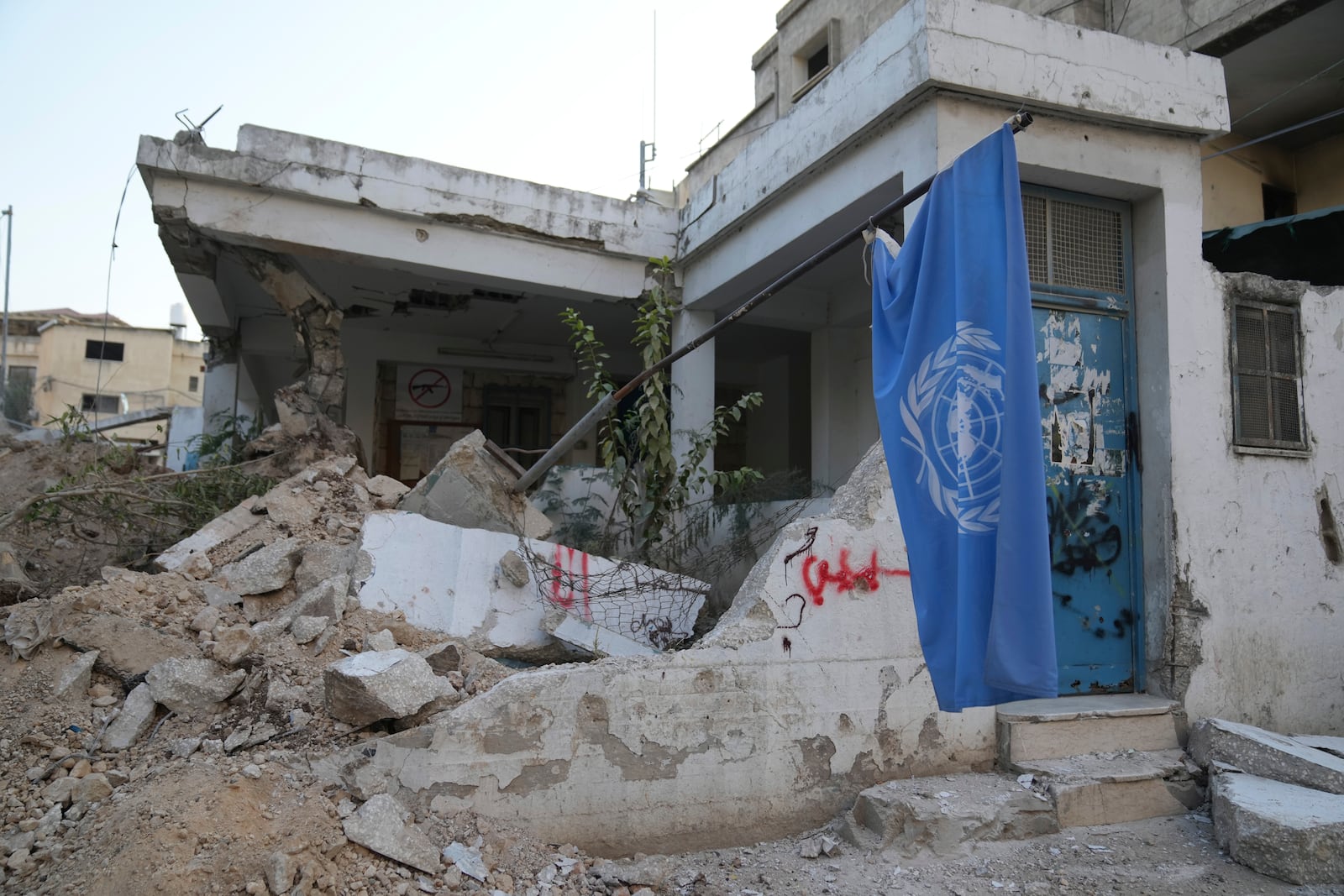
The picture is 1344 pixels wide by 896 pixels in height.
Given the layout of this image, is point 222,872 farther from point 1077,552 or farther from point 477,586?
point 1077,552

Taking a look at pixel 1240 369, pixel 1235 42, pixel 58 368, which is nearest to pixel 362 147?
pixel 1240 369

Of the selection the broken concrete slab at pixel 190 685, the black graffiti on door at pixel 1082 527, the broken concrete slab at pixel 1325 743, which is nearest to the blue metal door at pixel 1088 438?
the black graffiti on door at pixel 1082 527

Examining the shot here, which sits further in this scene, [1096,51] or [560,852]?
[1096,51]

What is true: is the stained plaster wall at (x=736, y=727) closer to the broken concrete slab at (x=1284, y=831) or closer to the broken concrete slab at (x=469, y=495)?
the broken concrete slab at (x=1284, y=831)

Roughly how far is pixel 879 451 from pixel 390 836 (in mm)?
2913

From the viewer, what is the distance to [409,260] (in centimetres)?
725

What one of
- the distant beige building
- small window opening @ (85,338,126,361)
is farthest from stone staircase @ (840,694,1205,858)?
small window opening @ (85,338,126,361)

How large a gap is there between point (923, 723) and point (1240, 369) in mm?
3044

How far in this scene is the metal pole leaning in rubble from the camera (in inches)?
119

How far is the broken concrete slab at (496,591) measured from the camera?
4.90 meters

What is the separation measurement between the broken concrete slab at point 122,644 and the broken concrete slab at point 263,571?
2.23 ft

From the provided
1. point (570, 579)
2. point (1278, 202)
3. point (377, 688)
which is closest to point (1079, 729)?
point (570, 579)

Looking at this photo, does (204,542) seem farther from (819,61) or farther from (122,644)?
(819,61)

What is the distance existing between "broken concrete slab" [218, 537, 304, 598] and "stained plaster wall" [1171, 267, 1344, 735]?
523 cm
